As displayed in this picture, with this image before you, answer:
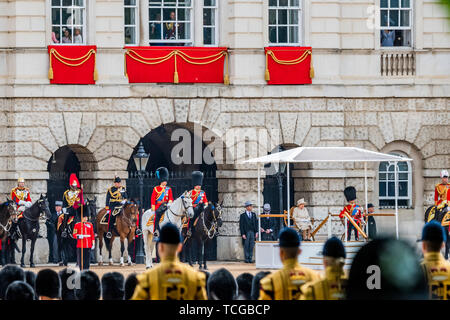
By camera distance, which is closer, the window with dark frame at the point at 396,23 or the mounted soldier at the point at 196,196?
the mounted soldier at the point at 196,196

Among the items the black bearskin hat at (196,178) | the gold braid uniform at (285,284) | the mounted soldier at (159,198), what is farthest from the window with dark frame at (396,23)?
the gold braid uniform at (285,284)

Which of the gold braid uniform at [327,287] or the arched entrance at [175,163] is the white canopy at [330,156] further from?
the gold braid uniform at [327,287]

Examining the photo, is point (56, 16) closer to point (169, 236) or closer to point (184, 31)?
point (184, 31)

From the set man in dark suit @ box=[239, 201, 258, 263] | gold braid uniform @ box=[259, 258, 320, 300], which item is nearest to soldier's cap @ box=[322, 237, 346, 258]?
gold braid uniform @ box=[259, 258, 320, 300]

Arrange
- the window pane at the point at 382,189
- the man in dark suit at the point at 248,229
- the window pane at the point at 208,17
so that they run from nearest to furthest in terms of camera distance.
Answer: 1. the man in dark suit at the point at 248,229
2. the window pane at the point at 208,17
3. the window pane at the point at 382,189

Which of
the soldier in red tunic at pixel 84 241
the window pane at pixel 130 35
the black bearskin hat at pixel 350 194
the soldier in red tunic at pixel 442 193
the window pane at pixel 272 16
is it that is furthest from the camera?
the window pane at pixel 272 16

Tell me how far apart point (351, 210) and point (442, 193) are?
2321 mm

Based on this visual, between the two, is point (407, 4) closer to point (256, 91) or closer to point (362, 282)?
point (256, 91)

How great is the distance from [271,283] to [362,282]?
2.05 meters

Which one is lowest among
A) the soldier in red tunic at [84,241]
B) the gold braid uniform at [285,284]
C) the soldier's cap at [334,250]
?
the soldier in red tunic at [84,241]

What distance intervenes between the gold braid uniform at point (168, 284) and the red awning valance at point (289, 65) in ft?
65.6

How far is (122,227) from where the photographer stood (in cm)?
2975

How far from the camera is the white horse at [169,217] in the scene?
28031 millimetres

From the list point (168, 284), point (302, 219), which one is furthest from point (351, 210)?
point (168, 284)
